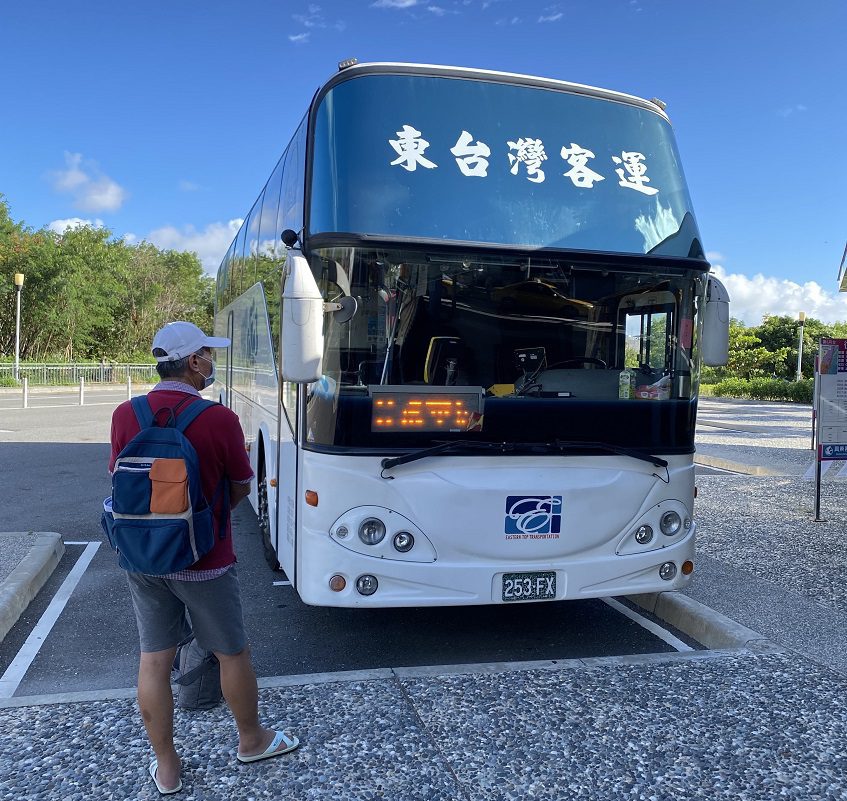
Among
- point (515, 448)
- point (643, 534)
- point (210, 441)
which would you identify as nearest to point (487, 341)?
point (515, 448)

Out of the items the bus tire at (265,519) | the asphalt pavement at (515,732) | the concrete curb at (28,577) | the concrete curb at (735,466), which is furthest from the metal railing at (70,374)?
the asphalt pavement at (515,732)

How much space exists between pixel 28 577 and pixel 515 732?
404cm

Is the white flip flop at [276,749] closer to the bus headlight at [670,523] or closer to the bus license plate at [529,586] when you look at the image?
the bus license plate at [529,586]

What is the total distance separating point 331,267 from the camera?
14.6 ft

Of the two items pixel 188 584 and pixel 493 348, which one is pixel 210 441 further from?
pixel 493 348

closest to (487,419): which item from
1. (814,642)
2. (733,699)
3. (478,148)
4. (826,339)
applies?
(478,148)

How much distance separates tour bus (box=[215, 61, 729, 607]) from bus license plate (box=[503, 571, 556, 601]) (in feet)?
0.04

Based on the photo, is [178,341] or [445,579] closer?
[178,341]

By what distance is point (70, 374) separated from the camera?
36.4 meters

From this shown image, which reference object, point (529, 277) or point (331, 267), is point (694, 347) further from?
point (331, 267)

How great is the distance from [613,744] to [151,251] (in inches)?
2216

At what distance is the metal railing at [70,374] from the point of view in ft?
112

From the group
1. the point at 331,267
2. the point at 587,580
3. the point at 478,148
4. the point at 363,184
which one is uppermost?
the point at 478,148

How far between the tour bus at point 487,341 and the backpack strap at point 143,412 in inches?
44.7
